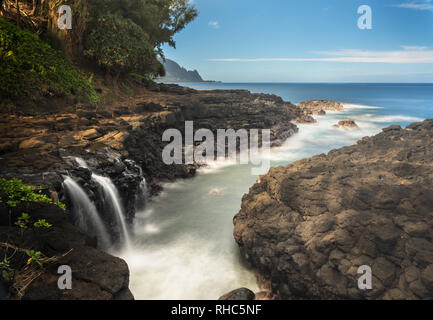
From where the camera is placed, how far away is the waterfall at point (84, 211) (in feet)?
20.9

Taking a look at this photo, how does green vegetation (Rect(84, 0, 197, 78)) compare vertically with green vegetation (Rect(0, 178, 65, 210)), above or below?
above

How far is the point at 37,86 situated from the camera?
10.8 m

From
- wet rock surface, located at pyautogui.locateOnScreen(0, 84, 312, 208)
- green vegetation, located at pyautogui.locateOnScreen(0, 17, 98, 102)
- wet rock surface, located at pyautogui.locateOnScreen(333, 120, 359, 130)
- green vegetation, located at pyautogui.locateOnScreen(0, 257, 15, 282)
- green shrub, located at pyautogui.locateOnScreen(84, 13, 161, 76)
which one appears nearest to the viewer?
green vegetation, located at pyautogui.locateOnScreen(0, 257, 15, 282)

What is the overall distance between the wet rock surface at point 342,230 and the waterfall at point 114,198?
11.7 ft

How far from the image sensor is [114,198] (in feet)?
26.2

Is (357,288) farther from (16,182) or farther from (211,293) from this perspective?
(16,182)

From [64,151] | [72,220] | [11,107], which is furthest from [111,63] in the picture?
[72,220]

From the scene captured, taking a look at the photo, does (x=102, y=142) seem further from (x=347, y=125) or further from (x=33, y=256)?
(x=347, y=125)

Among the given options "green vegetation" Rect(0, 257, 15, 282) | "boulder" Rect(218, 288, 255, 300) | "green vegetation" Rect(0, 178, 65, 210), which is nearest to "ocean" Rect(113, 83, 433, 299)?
"boulder" Rect(218, 288, 255, 300)

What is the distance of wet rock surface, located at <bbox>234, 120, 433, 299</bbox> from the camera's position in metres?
4.74

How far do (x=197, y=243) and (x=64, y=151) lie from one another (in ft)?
15.9

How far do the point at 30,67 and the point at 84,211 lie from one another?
295 inches

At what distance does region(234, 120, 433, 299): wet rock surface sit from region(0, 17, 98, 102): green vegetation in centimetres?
964

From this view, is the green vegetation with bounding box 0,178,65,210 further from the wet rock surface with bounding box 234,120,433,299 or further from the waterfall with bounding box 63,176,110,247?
the wet rock surface with bounding box 234,120,433,299
